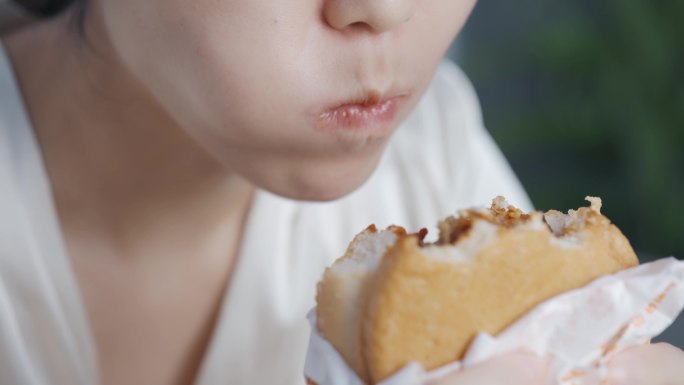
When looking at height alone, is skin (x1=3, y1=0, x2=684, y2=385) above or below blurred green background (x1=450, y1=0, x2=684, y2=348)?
above

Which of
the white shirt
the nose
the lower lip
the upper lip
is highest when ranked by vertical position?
the nose

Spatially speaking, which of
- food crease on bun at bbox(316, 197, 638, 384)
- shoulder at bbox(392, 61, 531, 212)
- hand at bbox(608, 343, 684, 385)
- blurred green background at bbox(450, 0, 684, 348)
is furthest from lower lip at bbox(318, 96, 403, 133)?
blurred green background at bbox(450, 0, 684, 348)

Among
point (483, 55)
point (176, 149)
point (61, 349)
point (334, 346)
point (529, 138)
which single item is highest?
point (334, 346)

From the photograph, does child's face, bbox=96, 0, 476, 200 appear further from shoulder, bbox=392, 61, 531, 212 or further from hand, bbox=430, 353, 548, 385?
shoulder, bbox=392, 61, 531, 212

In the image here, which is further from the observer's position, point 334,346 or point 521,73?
point 521,73

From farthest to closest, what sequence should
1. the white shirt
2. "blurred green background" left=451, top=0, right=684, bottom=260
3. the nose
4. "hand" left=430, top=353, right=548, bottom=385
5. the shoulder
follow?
"blurred green background" left=451, top=0, right=684, bottom=260 → the shoulder → the white shirt → the nose → "hand" left=430, top=353, right=548, bottom=385

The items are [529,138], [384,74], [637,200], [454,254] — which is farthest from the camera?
[529,138]

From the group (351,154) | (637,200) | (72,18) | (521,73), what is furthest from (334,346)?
(521,73)

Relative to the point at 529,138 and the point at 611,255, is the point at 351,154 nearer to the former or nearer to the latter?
the point at 611,255
